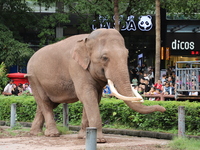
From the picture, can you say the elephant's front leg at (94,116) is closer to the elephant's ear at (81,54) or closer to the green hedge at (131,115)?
the elephant's ear at (81,54)

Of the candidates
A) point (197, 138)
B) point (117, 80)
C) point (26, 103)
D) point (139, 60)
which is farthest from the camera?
point (139, 60)

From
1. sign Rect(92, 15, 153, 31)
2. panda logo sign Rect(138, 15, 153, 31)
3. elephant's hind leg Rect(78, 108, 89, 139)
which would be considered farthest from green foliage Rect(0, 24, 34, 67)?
elephant's hind leg Rect(78, 108, 89, 139)

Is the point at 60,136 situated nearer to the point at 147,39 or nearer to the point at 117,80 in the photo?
the point at 117,80

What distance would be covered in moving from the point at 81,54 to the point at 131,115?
11.0 ft

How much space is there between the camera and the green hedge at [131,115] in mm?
12828

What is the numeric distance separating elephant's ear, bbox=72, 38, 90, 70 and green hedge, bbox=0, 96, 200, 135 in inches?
121

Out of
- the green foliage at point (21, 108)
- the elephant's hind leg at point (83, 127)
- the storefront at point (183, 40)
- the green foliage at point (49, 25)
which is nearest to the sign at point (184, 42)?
the storefront at point (183, 40)

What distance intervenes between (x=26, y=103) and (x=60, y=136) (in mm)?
4395

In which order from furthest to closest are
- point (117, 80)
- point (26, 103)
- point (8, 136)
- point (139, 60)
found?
point (139, 60) → point (26, 103) → point (8, 136) → point (117, 80)

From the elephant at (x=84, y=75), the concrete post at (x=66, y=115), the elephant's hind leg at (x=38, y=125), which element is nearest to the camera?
the elephant at (x=84, y=75)

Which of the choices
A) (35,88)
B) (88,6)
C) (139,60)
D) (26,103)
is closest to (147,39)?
(139,60)

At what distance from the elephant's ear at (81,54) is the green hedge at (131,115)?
10.1ft

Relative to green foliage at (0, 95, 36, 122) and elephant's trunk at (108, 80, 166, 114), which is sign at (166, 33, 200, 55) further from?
elephant's trunk at (108, 80, 166, 114)

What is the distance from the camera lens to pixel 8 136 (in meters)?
13.0
